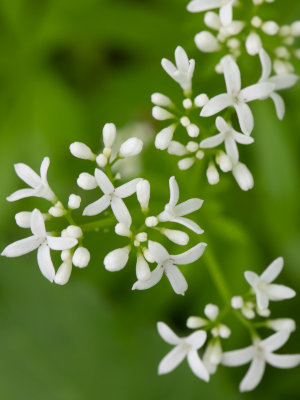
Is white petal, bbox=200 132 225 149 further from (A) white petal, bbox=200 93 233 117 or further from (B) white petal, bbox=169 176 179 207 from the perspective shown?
(B) white petal, bbox=169 176 179 207

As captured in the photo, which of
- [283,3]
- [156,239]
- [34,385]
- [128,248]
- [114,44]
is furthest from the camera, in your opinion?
[114,44]

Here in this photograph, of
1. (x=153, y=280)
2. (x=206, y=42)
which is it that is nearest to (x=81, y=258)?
(x=153, y=280)

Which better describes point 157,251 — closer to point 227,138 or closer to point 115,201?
point 115,201

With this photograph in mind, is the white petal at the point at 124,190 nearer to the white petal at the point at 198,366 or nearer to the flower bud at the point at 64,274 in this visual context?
the flower bud at the point at 64,274

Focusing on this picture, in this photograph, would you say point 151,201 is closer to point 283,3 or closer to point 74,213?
point 74,213

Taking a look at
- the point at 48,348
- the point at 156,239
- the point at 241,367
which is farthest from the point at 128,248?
the point at 241,367

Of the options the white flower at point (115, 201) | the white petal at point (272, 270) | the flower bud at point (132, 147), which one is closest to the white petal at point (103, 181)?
the white flower at point (115, 201)
